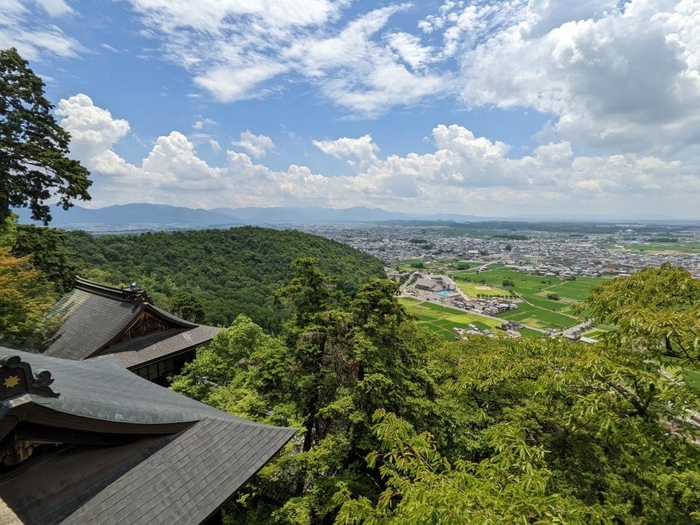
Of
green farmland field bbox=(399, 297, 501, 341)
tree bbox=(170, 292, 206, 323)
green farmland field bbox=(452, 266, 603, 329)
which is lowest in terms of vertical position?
green farmland field bbox=(399, 297, 501, 341)

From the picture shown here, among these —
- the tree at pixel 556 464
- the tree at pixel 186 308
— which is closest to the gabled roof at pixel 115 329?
the tree at pixel 186 308

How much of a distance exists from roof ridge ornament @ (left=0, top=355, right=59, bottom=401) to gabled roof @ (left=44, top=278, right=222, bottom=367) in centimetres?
1371

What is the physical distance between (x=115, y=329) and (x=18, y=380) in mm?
15458

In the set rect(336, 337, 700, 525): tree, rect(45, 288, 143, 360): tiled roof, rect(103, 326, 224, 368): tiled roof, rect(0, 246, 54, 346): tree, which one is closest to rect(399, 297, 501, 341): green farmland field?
rect(103, 326, 224, 368): tiled roof

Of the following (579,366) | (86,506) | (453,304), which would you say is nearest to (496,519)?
(579,366)

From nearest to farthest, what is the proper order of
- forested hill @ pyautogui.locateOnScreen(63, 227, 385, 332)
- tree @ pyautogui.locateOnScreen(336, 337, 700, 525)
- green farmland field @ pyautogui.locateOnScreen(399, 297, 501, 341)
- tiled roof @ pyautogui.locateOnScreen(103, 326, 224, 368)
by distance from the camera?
tree @ pyautogui.locateOnScreen(336, 337, 700, 525) → tiled roof @ pyautogui.locateOnScreen(103, 326, 224, 368) → forested hill @ pyautogui.locateOnScreen(63, 227, 385, 332) → green farmland field @ pyautogui.locateOnScreen(399, 297, 501, 341)

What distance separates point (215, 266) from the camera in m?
78.4

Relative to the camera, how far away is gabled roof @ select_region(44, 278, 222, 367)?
1684 cm

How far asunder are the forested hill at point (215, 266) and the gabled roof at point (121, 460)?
32.1 m

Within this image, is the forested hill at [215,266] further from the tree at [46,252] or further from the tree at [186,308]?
the tree at [46,252]

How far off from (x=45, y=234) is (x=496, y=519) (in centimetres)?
2410

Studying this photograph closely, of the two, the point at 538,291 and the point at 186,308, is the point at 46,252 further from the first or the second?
the point at 538,291

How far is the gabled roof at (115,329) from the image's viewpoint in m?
16.8

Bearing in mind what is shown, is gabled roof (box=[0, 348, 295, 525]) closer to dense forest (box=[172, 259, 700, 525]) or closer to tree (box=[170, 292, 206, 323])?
dense forest (box=[172, 259, 700, 525])
